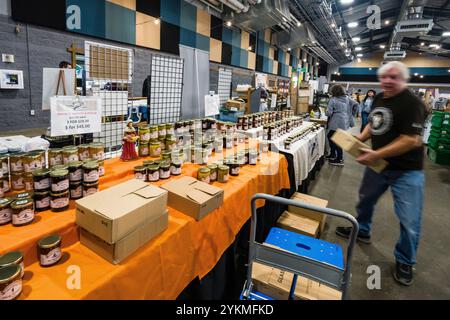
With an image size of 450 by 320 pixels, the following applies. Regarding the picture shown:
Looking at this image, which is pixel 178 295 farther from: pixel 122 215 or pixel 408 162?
pixel 408 162

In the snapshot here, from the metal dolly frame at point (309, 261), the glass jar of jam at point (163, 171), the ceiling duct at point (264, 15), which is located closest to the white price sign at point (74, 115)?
the glass jar of jam at point (163, 171)

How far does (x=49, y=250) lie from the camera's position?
954mm

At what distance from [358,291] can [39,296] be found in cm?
199

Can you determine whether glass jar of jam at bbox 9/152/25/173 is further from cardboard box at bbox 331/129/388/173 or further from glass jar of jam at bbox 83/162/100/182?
cardboard box at bbox 331/129/388/173

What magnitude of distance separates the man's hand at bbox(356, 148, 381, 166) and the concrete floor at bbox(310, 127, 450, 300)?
91cm

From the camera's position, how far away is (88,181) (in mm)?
1289

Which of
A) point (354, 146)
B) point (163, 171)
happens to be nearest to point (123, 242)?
point (163, 171)

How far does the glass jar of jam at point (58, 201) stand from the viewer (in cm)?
116

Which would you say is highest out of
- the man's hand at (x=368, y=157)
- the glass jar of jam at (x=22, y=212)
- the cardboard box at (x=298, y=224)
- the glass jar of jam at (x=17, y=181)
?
the man's hand at (x=368, y=157)

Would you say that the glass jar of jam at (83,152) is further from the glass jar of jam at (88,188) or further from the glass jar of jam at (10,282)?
the glass jar of jam at (10,282)

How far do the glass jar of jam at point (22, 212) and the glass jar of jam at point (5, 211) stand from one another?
1.0 inches

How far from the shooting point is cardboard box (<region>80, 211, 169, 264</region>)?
996 mm

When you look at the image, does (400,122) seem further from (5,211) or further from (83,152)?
(5,211)

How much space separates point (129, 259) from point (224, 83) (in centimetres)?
413
